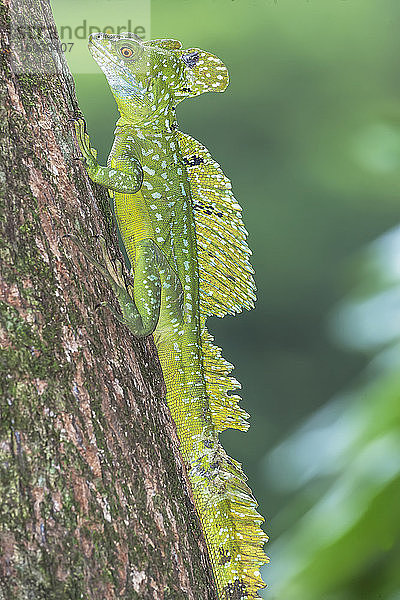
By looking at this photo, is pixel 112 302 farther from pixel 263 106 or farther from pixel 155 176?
pixel 263 106

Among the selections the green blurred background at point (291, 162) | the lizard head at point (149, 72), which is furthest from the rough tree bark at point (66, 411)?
the green blurred background at point (291, 162)

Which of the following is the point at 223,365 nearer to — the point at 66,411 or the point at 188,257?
the point at 188,257

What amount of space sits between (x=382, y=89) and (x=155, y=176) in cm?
310

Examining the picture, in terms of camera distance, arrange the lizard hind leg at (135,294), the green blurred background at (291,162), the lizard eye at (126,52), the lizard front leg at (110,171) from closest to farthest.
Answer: the lizard hind leg at (135,294) → the lizard front leg at (110,171) → the lizard eye at (126,52) → the green blurred background at (291,162)

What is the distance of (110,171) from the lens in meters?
1.56

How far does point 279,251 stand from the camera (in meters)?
4.23

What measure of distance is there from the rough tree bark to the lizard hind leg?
0.08 feet

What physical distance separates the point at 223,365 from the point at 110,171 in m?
0.67

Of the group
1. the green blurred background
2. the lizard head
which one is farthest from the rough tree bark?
the green blurred background

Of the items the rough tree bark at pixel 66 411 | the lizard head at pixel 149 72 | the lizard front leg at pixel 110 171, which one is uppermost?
the lizard head at pixel 149 72

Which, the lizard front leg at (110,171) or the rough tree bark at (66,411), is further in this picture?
the lizard front leg at (110,171)

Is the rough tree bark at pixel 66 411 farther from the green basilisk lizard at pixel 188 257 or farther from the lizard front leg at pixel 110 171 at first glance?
the green basilisk lizard at pixel 188 257

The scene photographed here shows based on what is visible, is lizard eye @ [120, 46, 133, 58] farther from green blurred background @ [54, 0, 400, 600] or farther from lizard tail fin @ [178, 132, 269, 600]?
green blurred background @ [54, 0, 400, 600]

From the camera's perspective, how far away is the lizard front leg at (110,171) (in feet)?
4.85
